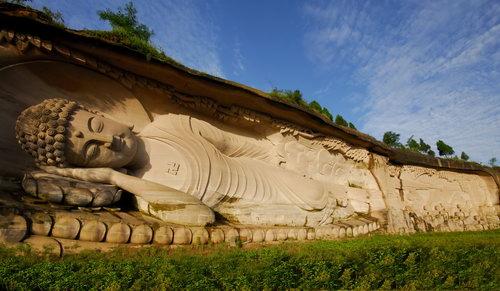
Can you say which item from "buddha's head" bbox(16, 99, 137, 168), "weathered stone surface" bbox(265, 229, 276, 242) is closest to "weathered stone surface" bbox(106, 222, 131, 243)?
"buddha's head" bbox(16, 99, 137, 168)

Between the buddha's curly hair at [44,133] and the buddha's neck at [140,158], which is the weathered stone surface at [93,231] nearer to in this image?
the buddha's curly hair at [44,133]

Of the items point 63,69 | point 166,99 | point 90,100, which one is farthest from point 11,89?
point 166,99

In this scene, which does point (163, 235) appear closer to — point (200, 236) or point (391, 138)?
point (200, 236)

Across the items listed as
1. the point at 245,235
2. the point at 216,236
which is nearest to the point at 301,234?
the point at 245,235

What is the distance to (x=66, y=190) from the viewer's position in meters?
3.72

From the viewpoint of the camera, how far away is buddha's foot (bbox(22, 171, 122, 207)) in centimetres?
362

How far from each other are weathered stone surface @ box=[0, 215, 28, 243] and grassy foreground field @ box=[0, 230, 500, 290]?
0.76 ft

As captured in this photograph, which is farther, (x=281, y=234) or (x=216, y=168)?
(x=216, y=168)

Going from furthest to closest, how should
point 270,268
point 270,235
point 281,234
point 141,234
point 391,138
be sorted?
1. point 391,138
2. point 281,234
3. point 270,235
4. point 141,234
5. point 270,268

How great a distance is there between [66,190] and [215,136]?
271cm

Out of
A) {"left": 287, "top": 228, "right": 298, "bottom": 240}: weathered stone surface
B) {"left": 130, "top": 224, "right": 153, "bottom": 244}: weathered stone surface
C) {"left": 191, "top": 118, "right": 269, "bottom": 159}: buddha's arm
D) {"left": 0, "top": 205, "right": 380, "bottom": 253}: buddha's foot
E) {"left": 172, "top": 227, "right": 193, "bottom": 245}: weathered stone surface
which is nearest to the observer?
{"left": 0, "top": 205, "right": 380, "bottom": 253}: buddha's foot

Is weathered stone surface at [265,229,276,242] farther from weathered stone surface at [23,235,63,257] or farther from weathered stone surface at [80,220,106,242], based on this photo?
weathered stone surface at [23,235,63,257]

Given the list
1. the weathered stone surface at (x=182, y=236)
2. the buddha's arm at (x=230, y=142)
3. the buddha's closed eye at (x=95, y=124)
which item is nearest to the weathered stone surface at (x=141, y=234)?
the weathered stone surface at (x=182, y=236)

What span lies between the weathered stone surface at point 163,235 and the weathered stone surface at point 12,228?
120cm
